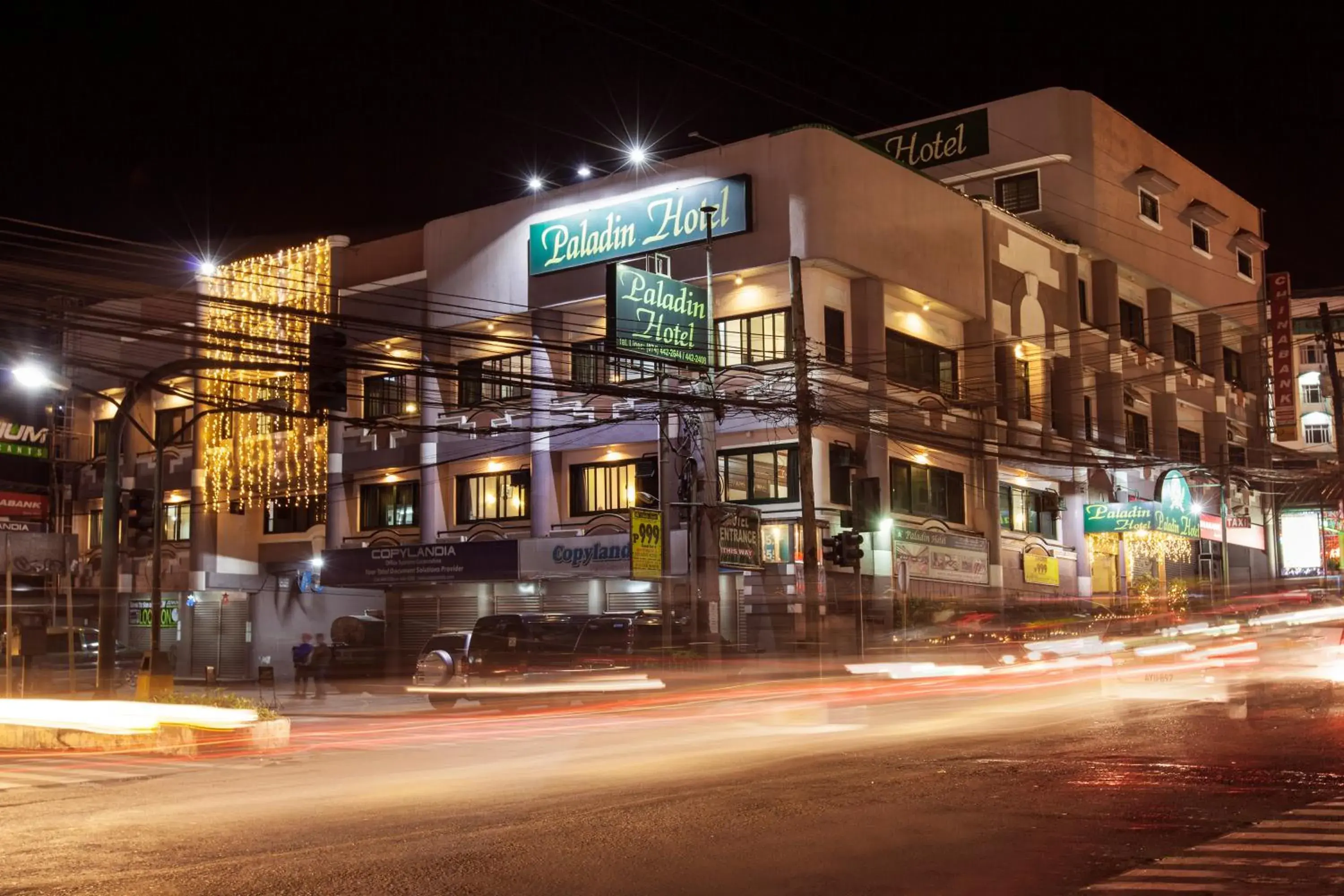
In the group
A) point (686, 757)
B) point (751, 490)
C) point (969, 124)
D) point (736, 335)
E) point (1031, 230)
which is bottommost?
point (686, 757)

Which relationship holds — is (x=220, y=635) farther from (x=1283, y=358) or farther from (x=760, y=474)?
(x=1283, y=358)

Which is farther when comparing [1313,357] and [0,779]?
[1313,357]

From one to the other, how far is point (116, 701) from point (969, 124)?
122 ft

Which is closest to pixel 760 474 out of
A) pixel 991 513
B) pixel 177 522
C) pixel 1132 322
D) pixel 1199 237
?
pixel 991 513

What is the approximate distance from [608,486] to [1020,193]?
18.8 m

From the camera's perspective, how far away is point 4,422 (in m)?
28.5

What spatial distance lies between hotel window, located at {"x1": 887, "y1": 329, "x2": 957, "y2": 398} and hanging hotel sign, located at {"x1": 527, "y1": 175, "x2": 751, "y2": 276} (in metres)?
5.98

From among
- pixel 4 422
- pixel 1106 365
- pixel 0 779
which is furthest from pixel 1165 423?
pixel 0 779

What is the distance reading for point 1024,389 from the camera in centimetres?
4450

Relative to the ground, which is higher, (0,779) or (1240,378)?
(1240,378)

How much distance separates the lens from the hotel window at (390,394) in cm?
4416

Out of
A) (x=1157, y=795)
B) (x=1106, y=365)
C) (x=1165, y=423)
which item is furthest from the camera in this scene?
(x=1165, y=423)

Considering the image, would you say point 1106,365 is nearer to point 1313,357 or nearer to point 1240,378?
point 1240,378

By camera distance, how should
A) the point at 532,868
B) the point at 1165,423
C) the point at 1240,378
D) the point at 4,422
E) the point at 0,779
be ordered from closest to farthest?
the point at 532,868 → the point at 0,779 → the point at 4,422 → the point at 1165,423 → the point at 1240,378
